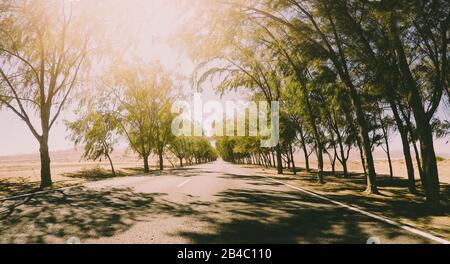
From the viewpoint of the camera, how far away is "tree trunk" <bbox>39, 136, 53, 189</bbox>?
16423 millimetres

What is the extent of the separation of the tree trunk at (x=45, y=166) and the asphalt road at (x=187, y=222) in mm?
6953

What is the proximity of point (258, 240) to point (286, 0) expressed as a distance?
10.3 m

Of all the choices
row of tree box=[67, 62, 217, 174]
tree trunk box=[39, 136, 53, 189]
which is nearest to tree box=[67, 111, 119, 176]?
row of tree box=[67, 62, 217, 174]

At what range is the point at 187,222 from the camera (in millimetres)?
6891

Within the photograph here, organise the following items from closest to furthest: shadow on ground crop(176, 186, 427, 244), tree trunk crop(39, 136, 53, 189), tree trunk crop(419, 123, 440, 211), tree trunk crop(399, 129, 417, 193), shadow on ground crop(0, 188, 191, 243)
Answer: shadow on ground crop(176, 186, 427, 244), shadow on ground crop(0, 188, 191, 243), tree trunk crop(419, 123, 440, 211), tree trunk crop(399, 129, 417, 193), tree trunk crop(39, 136, 53, 189)

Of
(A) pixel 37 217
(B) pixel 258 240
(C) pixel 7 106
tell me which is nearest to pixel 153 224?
(B) pixel 258 240

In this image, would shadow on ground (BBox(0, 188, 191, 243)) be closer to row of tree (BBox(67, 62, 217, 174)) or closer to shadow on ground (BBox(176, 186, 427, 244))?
shadow on ground (BBox(176, 186, 427, 244))

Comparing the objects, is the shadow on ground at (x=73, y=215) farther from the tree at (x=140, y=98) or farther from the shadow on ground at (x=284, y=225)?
the tree at (x=140, y=98)

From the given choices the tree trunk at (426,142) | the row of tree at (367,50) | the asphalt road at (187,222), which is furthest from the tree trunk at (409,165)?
the asphalt road at (187,222)

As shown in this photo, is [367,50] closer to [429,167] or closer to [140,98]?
[429,167]

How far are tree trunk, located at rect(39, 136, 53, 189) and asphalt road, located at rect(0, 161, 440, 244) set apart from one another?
695 cm

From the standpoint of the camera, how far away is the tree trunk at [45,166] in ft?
53.9

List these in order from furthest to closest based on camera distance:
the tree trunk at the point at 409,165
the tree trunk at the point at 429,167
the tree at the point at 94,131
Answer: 1. the tree at the point at 94,131
2. the tree trunk at the point at 409,165
3. the tree trunk at the point at 429,167
